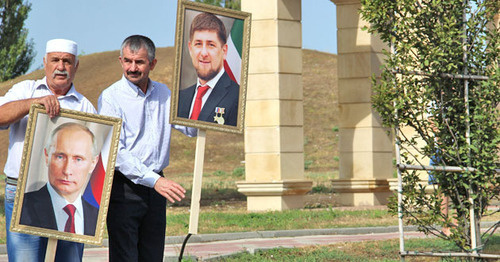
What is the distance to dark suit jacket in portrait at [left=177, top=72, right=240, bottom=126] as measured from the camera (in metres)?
6.49

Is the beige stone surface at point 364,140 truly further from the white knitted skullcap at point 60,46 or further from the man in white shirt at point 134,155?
the white knitted skullcap at point 60,46

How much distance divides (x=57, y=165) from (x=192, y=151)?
39.5m

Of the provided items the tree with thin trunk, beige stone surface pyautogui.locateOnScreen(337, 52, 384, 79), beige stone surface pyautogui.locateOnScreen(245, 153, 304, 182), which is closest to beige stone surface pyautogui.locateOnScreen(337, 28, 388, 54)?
beige stone surface pyautogui.locateOnScreen(337, 52, 384, 79)

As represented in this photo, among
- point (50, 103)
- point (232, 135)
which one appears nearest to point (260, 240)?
point (50, 103)

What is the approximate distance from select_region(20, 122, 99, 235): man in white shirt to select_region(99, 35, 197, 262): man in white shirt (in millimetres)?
329

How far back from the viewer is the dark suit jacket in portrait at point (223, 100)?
649 centimetres

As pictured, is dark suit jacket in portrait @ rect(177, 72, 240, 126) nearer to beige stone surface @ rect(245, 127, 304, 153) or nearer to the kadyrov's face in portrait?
the kadyrov's face in portrait

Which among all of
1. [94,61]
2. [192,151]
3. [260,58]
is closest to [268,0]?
[260,58]

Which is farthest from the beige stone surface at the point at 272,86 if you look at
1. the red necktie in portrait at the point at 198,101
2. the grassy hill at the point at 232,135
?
the grassy hill at the point at 232,135

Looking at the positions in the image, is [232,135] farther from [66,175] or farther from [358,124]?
[66,175]

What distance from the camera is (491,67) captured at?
811cm

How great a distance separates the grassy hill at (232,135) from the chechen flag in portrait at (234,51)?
31.6 meters

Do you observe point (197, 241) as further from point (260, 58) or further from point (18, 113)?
point (18, 113)

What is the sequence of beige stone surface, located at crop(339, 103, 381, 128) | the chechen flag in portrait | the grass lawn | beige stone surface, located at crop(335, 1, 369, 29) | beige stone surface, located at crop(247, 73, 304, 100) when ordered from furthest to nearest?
beige stone surface, located at crop(335, 1, 369, 29), beige stone surface, located at crop(339, 103, 381, 128), beige stone surface, located at crop(247, 73, 304, 100), the grass lawn, the chechen flag in portrait
